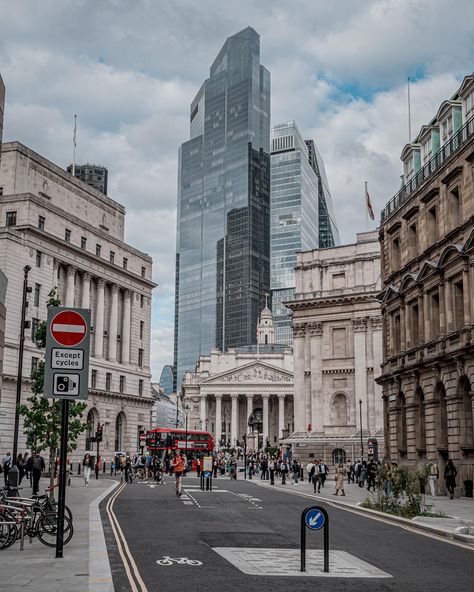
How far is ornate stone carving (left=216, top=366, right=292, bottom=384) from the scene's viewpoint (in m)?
164

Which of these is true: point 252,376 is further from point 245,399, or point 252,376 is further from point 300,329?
Answer: point 300,329

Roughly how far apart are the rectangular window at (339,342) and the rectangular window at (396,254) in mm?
30024

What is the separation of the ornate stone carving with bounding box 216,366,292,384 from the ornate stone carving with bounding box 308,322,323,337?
3547 inches

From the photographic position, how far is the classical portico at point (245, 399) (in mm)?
162875

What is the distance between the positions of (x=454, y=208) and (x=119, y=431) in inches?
2184

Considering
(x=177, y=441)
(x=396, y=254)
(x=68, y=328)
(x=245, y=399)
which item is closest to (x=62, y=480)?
(x=68, y=328)

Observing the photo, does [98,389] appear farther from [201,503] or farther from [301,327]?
[201,503]

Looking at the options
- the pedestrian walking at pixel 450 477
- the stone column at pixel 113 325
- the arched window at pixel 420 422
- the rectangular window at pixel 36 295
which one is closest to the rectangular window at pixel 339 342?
the stone column at pixel 113 325

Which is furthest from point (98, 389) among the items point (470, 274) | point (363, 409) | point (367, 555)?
point (367, 555)

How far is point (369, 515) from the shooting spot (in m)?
25.1

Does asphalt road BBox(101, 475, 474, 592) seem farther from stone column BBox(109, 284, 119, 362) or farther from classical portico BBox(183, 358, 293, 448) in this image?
classical portico BBox(183, 358, 293, 448)

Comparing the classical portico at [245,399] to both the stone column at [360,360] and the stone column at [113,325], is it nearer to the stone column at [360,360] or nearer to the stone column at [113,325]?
the stone column at [113,325]

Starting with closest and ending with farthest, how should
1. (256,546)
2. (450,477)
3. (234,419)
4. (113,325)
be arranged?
(256,546) → (450,477) → (113,325) → (234,419)

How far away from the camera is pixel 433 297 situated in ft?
123
